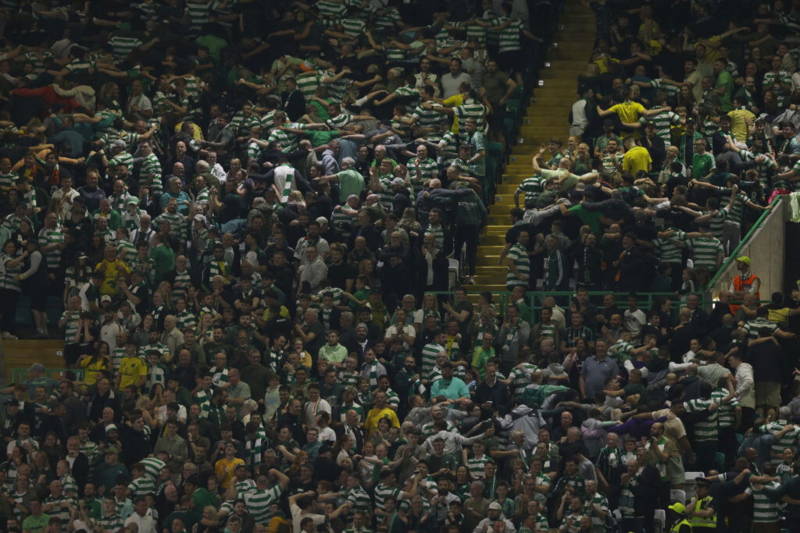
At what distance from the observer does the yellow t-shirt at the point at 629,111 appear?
3828cm

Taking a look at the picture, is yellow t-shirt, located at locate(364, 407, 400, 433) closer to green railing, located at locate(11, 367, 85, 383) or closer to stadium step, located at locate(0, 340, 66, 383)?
green railing, located at locate(11, 367, 85, 383)

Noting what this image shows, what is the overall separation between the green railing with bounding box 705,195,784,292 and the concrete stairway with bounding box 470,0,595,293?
3.60m

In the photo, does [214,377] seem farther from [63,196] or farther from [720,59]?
[720,59]

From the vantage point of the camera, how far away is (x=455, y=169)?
36.9m

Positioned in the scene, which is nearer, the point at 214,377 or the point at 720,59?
the point at 214,377

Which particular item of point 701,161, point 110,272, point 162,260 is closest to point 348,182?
point 162,260

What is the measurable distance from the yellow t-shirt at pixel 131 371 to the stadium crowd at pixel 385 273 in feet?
0.23

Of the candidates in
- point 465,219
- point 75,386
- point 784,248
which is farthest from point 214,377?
point 784,248

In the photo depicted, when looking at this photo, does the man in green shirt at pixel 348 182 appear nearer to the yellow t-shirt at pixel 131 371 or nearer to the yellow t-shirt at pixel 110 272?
the yellow t-shirt at pixel 110 272

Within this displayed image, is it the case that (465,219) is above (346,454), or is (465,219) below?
above

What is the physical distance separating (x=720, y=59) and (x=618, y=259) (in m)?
5.84

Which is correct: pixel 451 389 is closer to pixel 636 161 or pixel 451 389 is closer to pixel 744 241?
pixel 744 241

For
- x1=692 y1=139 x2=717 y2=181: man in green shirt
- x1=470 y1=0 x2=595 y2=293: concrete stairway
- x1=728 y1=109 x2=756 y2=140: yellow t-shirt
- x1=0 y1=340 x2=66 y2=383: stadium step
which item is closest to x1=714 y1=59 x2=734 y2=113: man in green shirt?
x1=728 y1=109 x2=756 y2=140: yellow t-shirt

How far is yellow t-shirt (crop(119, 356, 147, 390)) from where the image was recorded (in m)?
35.1
